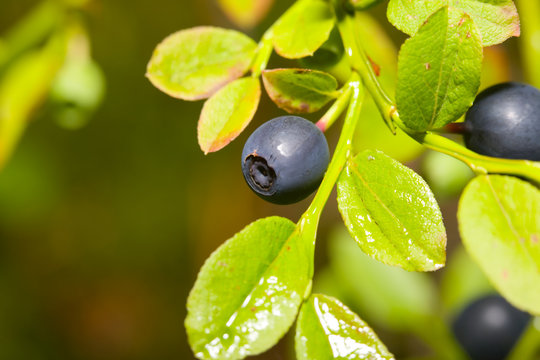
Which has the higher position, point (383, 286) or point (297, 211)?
point (383, 286)

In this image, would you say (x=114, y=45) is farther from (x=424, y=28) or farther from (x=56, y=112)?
(x=424, y=28)

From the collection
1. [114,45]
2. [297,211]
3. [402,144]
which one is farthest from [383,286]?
[114,45]

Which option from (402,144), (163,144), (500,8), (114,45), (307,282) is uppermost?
(500,8)

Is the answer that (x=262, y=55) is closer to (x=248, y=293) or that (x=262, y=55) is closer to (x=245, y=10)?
(x=248, y=293)

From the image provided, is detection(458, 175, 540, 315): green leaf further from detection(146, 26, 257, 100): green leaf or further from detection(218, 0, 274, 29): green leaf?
detection(218, 0, 274, 29): green leaf

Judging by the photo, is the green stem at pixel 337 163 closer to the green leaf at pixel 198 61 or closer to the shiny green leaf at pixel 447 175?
the green leaf at pixel 198 61

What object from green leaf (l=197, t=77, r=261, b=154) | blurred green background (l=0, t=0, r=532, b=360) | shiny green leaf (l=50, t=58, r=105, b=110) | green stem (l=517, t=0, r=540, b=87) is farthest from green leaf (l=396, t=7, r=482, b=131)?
blurred green background (l=0, t=0, r=532, b=360)

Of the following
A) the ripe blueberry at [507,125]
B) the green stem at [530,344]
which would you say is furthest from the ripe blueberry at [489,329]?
the ripe blueberry at [507,125]
